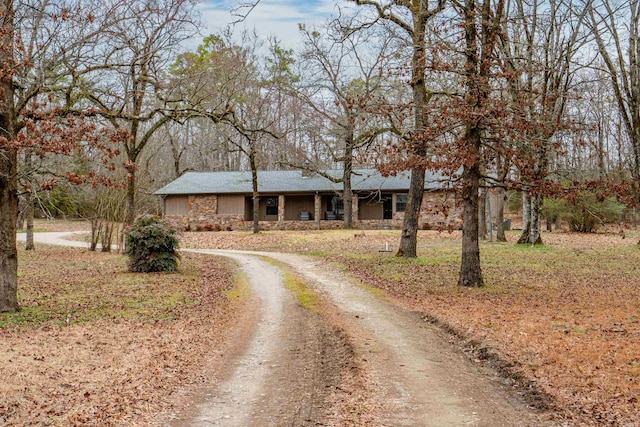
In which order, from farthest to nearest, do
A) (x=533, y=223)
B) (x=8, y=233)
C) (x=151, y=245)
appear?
(x=533, y=223) → (x=151, y=245) → (x=8, y=233)

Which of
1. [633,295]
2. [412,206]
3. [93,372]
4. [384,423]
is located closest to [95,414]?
[93,372]

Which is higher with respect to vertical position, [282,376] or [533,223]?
[533,223]

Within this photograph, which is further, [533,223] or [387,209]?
[387,209]

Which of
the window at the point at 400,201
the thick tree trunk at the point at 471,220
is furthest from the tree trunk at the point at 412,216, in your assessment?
the window at the point at 400,201

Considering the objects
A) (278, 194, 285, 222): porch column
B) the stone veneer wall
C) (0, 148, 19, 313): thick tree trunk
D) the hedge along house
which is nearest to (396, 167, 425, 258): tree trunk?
(0, 148, 19, 313): thick tree trunk

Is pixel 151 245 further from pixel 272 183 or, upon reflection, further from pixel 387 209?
pixel 387 209

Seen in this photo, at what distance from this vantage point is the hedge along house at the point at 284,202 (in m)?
37.6

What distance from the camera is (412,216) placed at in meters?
19.3

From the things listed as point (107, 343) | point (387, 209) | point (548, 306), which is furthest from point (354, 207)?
point (107, 343)

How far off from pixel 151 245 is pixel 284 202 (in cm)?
2260

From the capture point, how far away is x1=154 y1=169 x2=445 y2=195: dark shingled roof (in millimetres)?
37875

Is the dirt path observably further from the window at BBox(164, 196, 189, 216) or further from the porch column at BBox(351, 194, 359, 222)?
the window at BBox(164, 196, 189, 216)

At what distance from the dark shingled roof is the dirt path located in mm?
26339

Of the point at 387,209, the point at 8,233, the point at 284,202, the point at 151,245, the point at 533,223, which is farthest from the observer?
the point at 284,202
